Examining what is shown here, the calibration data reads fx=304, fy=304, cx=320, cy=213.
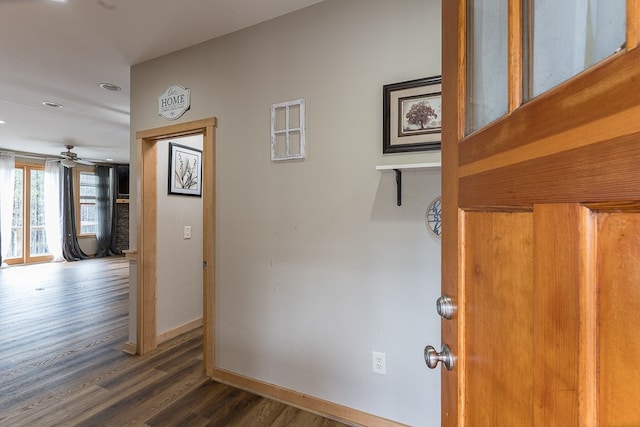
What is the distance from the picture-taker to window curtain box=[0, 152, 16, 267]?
6.04 m

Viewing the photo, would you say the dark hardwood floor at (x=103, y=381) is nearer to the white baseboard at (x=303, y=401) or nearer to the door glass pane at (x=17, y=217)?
the white baseboard at (x=303, y=401)

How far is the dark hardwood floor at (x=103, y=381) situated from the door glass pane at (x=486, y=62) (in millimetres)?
1842

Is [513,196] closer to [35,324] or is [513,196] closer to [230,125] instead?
[230,125]

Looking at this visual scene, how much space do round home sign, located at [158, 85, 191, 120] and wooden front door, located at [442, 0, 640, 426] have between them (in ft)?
7.31

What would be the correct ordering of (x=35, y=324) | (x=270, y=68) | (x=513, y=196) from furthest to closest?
(x=35, y=324) → (x=270, y=68) → (x=513, y=196)

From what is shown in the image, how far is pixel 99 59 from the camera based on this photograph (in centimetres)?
242

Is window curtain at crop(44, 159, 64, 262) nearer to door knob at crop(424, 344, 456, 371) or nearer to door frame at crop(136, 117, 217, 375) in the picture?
door frame at crop(136, 117, 217, 375)

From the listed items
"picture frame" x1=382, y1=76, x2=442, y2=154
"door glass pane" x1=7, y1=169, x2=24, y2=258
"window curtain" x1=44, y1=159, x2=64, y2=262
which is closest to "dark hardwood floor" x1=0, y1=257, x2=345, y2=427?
"picture frame" x1=382, y1=76, x2=442, y2=154

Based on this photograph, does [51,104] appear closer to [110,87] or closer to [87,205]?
[110,87]

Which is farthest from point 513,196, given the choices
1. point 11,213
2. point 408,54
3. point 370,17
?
point 11,213

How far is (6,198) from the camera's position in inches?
240

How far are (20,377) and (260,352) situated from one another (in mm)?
1845

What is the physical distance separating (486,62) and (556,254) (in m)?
0.46

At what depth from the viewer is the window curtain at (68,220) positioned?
23.3ft
